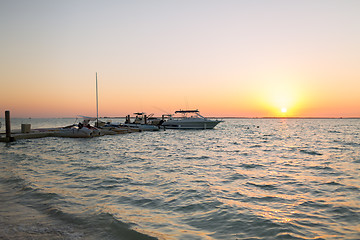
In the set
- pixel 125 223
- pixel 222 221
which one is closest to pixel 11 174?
pixel 125 223

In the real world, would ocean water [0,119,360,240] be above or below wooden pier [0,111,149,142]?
below

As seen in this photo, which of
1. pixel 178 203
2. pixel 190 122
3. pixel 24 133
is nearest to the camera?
pixel 178 203

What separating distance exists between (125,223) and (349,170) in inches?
498

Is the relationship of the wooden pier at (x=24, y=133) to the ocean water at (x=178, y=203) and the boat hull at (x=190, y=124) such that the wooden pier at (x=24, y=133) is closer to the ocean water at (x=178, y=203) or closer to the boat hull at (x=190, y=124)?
the ocean water at (x=178, y=203)

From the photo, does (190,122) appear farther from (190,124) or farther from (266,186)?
(266,186)

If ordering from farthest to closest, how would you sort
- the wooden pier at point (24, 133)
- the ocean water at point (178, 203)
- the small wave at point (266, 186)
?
the wooden pier at point (24, 133) → the small wave at point (266, 186) → the ocean water at point (178, 203)

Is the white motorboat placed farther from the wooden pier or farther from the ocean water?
the ocean water

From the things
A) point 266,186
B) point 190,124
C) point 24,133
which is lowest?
point 266,186

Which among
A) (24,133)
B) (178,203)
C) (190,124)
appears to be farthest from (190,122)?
(178,203)

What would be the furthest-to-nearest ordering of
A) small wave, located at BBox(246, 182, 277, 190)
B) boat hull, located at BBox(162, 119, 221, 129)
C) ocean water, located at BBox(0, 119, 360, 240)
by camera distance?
1. boat hull, located at BBox(162, 119, 221, 129)
2. small wave, located at BBox(246, 182, 277, 190)
3. ocean water, located at BBox(0, 119, 360, 240)

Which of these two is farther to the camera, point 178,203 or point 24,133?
point 24,133

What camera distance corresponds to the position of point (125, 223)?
6.02 meters

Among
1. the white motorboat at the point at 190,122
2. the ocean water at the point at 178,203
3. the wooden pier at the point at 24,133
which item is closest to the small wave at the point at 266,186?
the ocean water at the point at 178,203

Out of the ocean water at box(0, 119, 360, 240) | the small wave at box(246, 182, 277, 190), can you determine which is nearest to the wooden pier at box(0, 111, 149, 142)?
the ocean water at box(0, 119, 360, 240)
